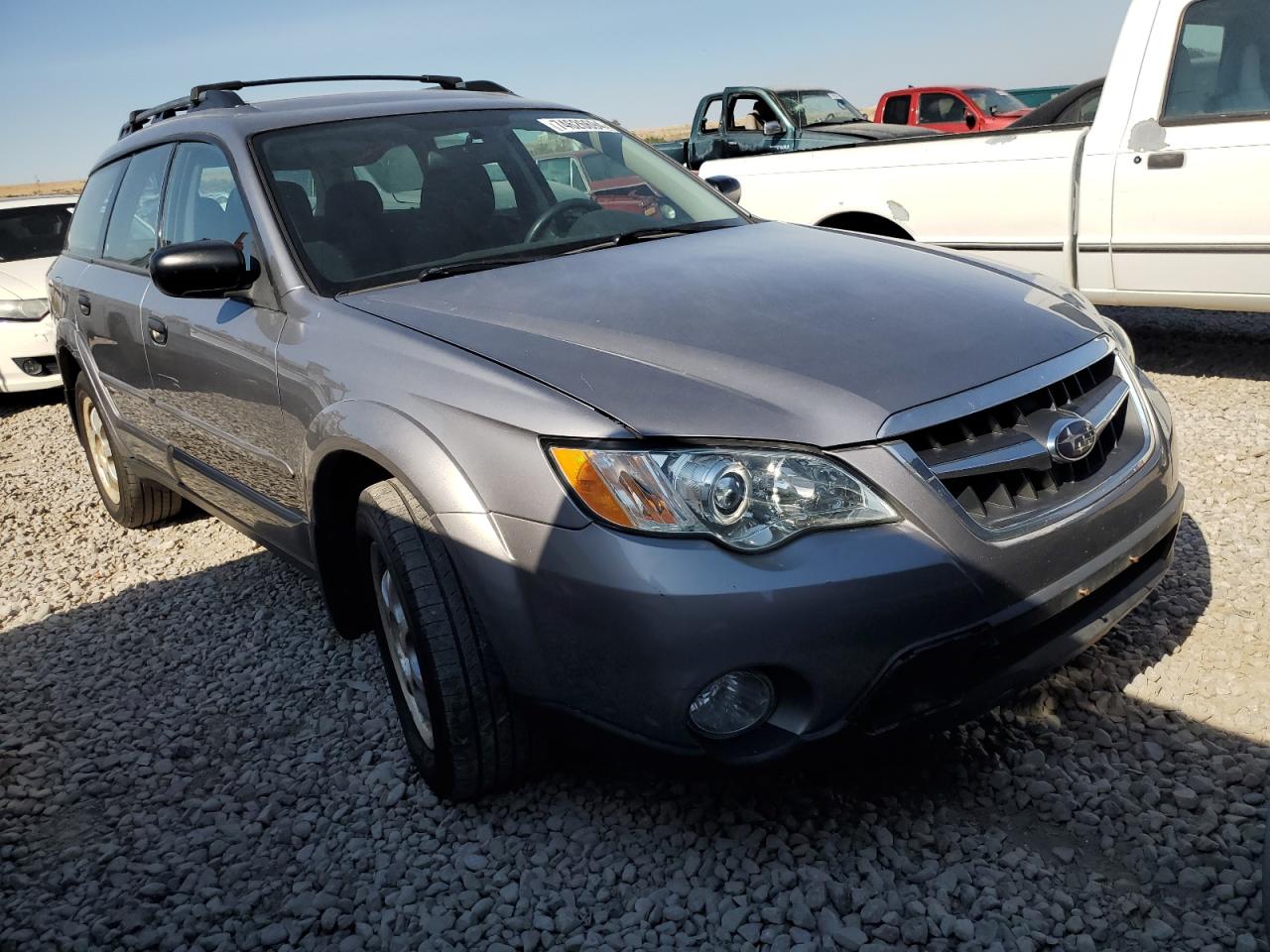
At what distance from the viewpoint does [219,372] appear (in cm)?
343

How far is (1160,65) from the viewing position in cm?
554

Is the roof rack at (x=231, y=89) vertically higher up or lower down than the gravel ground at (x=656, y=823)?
higher up

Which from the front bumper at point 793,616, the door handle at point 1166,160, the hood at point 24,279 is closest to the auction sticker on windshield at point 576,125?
the front bumper at point 793,616

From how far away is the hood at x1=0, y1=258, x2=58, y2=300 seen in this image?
855 cm

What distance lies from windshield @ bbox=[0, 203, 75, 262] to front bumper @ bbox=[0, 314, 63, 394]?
4.51 feet

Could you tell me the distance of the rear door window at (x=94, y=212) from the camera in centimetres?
480

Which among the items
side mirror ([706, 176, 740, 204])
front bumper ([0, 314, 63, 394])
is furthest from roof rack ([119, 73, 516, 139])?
front bumper ([0, 314, 63, 394])

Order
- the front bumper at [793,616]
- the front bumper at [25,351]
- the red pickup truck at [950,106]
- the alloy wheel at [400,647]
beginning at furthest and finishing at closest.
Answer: the red pickup truck at [950,106] < the front bumper at [25,351] < the alloy wheel at [400,647] < the front bumper at [793,616]

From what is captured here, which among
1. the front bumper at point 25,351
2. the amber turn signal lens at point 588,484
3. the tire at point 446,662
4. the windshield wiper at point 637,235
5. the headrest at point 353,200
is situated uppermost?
the headrest at point 353,200

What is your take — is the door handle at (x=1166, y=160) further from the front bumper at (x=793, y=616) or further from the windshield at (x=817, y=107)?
the windshield at (x=817, y=107)

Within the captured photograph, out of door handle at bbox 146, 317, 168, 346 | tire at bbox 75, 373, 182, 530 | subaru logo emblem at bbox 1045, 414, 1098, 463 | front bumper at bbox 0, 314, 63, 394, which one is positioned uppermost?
subaru logo emblem at bbox 1045, 414, 1098, 463

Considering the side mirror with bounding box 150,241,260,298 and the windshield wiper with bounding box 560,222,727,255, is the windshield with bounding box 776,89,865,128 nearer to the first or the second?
the windshield wiper with bounding box 560,222,727,255

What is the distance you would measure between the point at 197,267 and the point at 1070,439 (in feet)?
7.66

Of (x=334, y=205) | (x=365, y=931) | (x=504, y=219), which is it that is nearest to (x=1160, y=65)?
(x=504, y=219)
